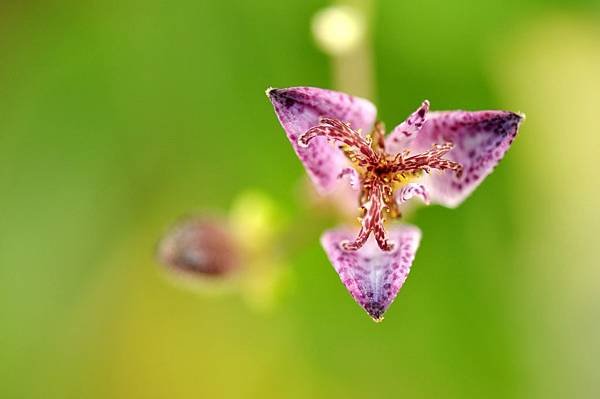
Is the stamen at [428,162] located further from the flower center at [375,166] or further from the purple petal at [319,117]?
the purple petal at [319,117]

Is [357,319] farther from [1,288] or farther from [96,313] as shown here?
[1,288]

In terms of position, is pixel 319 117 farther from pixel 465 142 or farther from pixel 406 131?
pixel 465 142

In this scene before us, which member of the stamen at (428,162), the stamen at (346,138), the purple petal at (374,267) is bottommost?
the purple petal at (374,267)
